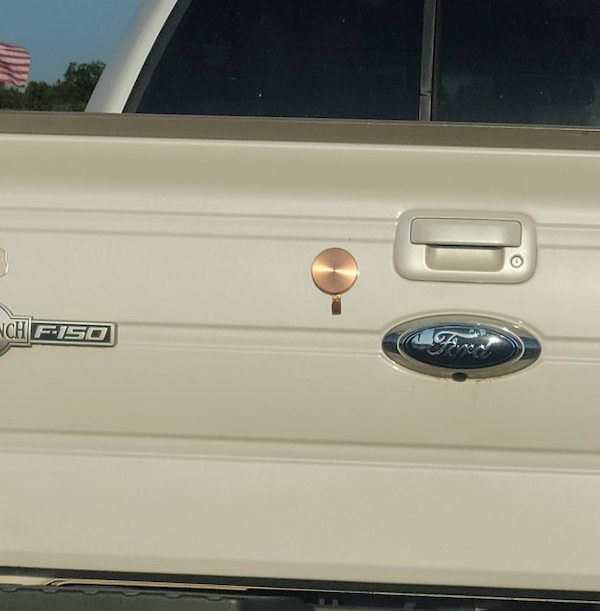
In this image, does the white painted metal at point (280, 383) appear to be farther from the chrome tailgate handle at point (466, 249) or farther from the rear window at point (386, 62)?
the rear window at point (386, 62)

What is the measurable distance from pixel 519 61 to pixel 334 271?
1.45 metres

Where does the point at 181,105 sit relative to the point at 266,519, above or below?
above

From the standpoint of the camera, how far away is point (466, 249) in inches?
101

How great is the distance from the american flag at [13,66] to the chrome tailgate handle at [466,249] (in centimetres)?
949

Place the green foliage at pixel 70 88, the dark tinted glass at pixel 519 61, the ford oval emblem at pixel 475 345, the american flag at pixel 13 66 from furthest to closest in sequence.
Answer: the american flag at pixel 13 66, the green foliage at pixel 70 88, the dark tinted glass at pixel 519 61, the ford oval emblem at pixel 475 345

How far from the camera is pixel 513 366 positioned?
8.35ft

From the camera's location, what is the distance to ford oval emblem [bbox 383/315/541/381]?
8.32 feet

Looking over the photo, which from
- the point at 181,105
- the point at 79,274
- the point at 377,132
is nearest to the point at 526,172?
the point at 377,132

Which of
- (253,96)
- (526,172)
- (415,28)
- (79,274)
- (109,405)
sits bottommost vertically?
(109,405)

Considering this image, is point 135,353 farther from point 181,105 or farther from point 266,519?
point 181,105

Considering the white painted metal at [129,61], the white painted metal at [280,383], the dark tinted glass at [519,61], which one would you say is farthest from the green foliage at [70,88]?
the white painted metal at [280,383]

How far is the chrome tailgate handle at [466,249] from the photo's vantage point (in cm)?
255

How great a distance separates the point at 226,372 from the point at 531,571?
0.76 meters

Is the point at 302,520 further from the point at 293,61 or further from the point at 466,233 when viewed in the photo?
the point at 293,61
